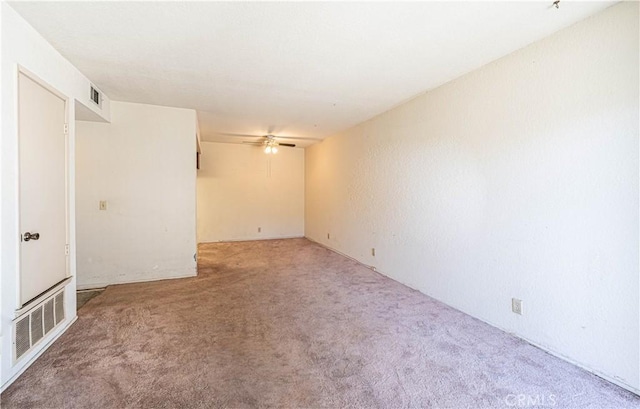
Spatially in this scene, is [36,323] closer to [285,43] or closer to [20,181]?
[20,181]

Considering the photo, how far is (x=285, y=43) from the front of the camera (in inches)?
92.2

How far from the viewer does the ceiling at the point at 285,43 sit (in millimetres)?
1922

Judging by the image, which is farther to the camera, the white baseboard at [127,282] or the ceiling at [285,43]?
the white baseboard at [127,282]

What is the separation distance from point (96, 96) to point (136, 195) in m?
1.31

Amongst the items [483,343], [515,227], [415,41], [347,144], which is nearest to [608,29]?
[415,41]

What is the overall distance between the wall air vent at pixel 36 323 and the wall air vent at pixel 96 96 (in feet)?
6.74

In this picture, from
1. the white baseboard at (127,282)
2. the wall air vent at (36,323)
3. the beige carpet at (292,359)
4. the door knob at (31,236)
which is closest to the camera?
the beige carpet at (292,359)

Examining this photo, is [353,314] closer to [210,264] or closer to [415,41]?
[415,41]

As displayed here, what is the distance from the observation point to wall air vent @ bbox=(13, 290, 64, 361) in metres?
1.99

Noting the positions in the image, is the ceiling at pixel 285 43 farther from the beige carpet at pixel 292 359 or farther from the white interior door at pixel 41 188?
the beige carpet at pixel 292 359

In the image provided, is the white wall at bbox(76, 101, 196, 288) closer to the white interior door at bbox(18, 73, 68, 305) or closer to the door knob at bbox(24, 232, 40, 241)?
the white interior door at bbox(18, 73, 68, 305)

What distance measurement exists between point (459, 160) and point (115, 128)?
169 inches

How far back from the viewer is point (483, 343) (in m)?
2.37

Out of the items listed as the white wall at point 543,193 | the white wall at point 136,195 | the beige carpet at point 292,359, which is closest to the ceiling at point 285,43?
the white wall at point 543,193
